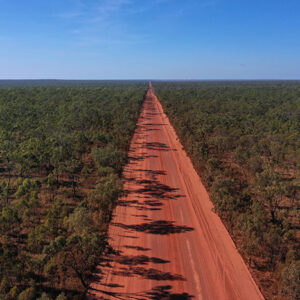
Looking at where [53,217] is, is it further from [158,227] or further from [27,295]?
[158,227]

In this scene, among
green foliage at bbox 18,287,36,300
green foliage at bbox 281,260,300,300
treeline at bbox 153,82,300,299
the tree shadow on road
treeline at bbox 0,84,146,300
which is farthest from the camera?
the tree shadow on road

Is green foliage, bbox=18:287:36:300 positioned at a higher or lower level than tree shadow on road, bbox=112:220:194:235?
higher

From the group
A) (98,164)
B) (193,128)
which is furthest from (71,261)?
(193,128)

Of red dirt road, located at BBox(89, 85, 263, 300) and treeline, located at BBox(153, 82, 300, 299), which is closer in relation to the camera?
red dirt road, located at BBox(89, 85, 263, 300)

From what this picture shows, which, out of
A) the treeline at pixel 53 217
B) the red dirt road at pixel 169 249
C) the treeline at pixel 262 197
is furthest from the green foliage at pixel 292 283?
the treeline at pixel 53 217

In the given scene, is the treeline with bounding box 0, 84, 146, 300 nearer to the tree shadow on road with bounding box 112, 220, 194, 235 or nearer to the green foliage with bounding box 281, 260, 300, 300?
the tree shadow on road with bounding box 112, 220, 194, 235

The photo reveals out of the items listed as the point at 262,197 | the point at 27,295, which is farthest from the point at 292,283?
the point at 27,295

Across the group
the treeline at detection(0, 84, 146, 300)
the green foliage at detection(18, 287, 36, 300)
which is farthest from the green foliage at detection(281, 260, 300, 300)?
the green foliage at detection(18, 287, 36, 300)

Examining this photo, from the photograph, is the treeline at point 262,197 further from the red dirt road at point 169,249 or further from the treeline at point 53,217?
the treeline at point 53,217

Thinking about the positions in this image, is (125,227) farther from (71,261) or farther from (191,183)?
(191,183)
